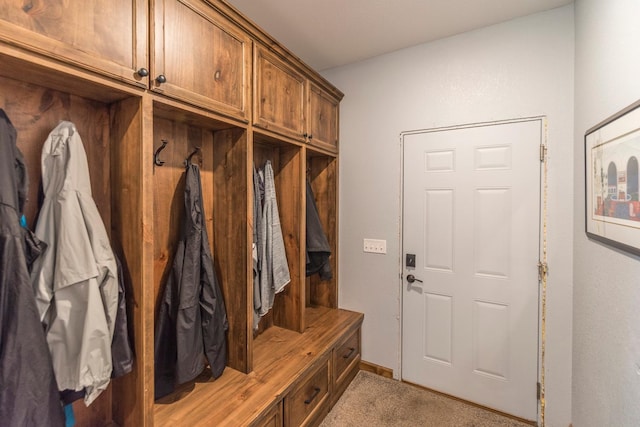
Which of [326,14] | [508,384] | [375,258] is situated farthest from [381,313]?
[326,14]

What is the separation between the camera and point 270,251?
195cm

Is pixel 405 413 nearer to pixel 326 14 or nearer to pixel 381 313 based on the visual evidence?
pixel 381 313

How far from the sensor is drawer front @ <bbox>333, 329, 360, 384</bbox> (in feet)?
7.00

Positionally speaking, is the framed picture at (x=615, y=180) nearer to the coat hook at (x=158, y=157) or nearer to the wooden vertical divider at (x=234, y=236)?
the wooden vertical divider at (x=234, y=236)

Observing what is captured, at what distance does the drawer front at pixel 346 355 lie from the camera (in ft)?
7.00

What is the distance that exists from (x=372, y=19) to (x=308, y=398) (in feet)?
8.03

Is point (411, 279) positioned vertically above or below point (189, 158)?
below

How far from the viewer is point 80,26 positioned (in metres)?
0.95

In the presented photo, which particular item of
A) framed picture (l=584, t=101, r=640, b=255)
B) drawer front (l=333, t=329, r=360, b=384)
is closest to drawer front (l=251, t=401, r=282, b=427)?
drawer front (l=333, t=329, r=360, b=384)

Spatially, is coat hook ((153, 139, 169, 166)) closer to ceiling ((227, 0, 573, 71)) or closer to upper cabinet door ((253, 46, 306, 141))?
upper cabinet door ((253, 46, 306, 141))

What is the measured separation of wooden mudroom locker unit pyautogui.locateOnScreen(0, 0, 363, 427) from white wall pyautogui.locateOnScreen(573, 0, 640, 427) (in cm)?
140

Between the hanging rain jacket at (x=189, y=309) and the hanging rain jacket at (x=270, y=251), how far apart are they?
41 centimetres

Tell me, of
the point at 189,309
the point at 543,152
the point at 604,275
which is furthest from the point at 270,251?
the point at 543,152

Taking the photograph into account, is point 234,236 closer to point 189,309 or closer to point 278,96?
A: point 189,309
